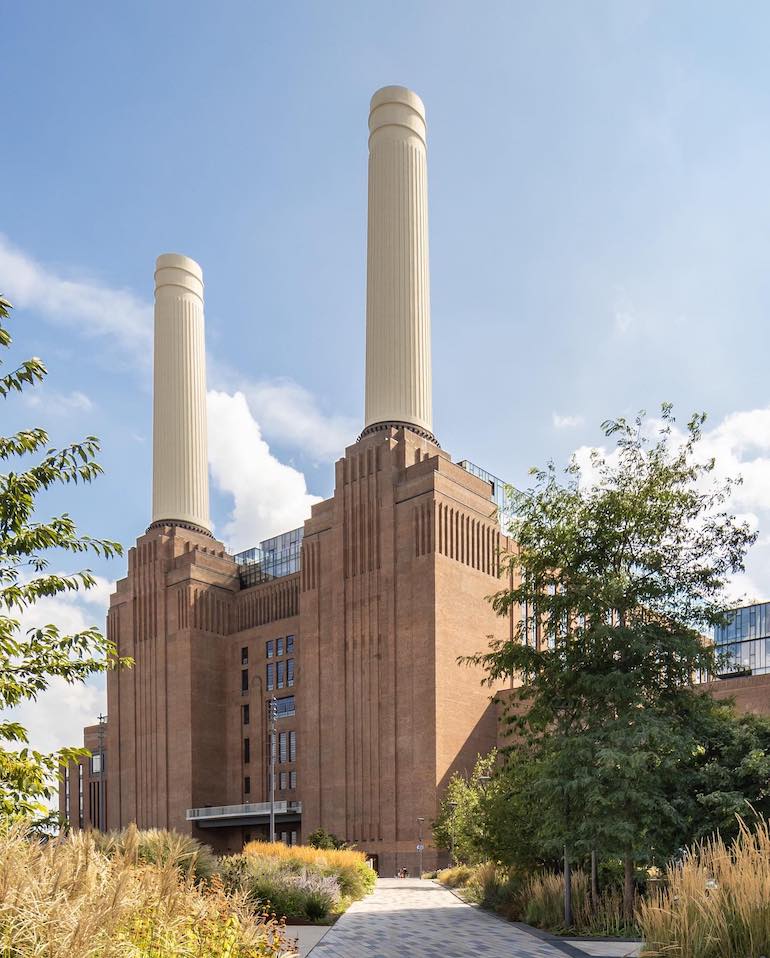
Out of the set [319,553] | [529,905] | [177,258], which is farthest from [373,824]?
[177,258]

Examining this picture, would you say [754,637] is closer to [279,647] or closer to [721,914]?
[279,647]

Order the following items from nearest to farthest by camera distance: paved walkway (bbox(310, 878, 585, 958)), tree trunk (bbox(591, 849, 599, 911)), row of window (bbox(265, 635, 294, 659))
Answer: paved walkway (bbox(310, 878, 585, 958)) < tree trunk (bbox(591, 849, 599, 911)) < row of window (bbox(265, 635, 294, 659))

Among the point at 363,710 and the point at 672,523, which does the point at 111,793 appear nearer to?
the point at 363,710

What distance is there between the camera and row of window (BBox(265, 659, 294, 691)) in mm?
76525

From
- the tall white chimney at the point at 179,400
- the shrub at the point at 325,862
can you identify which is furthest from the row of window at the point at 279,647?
the shrub at the point at 325,862

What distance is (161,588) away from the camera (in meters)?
85.3

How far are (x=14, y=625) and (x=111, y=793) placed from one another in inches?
3288

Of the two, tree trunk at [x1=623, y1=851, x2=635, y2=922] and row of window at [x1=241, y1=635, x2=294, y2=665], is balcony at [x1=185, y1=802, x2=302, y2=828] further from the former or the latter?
tree trunk at [x1=623, y1=851, x2=635, y2=922]

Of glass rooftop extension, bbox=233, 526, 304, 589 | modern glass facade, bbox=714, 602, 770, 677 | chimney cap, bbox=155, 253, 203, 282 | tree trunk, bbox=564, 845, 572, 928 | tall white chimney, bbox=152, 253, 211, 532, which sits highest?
chimney cap, bbox=155, 253, 203, 282

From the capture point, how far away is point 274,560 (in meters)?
89.1

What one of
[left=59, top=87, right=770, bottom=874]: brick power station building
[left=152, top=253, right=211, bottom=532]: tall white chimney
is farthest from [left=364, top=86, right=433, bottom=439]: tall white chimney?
[left=152, top=253, right=211, bottom=532]: tall white chimney

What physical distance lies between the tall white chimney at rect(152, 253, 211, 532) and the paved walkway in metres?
66.1

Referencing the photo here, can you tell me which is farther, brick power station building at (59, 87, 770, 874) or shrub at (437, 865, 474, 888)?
brick power station building at (59, 87, 770, 874)

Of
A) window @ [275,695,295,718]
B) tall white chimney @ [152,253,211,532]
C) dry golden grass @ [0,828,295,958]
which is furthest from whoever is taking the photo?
tall white chimney @ [152,253,211,532]
